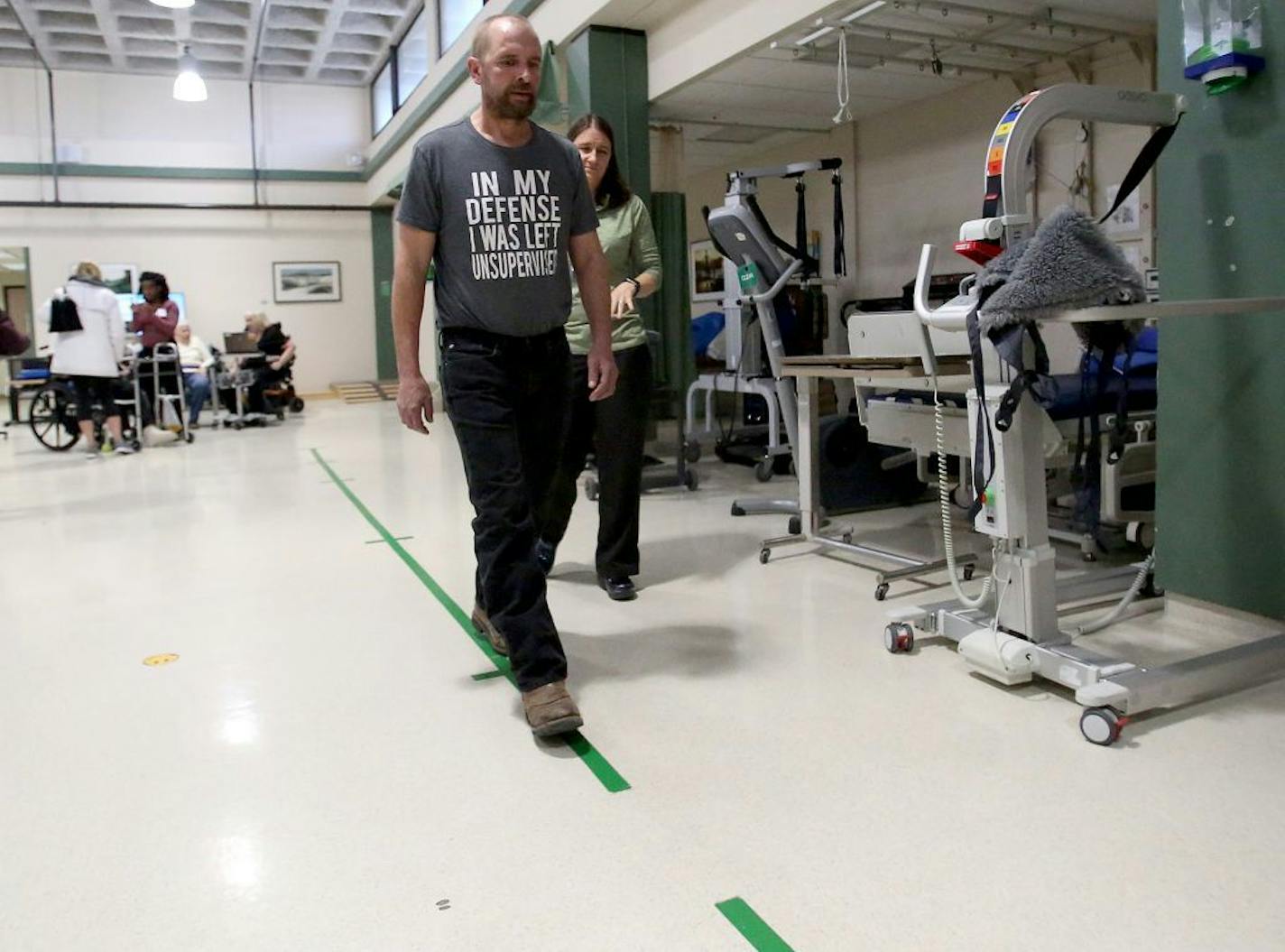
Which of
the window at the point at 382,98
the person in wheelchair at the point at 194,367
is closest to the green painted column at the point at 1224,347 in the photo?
the person in wheelchair at the point at 194,367

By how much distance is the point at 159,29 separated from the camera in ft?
39.7

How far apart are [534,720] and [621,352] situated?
56.4 inches

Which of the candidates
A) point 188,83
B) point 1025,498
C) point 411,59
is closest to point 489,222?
point 1025,498

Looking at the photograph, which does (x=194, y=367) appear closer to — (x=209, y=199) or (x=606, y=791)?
(x=209, y=199)

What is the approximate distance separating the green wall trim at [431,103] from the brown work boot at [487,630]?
5365 millimetres

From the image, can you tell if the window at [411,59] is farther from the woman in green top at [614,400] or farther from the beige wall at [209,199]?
the woman in green top at [614,400]

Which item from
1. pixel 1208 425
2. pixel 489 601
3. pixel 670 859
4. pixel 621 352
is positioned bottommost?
pixel 670 859

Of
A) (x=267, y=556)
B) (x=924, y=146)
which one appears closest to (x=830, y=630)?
(x=267, y=556)

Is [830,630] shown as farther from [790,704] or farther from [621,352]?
[621,352]

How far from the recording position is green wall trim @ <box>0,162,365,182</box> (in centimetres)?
1350

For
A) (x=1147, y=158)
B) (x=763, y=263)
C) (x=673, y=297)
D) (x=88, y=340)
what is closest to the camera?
(x=1147, y=158)

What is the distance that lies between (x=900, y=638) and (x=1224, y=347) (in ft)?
3.57

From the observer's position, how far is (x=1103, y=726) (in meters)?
1.95

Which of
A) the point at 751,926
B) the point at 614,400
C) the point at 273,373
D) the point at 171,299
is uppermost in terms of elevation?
the point at 171,299
